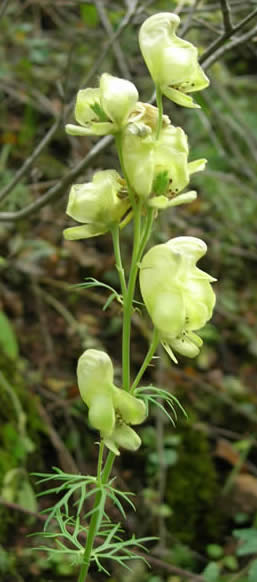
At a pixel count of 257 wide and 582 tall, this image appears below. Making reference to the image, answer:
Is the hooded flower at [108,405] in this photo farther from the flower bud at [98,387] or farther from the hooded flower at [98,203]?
the hooded flower at [98,203]

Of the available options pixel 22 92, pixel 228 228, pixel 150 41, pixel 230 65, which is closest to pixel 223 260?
pixel 228 228

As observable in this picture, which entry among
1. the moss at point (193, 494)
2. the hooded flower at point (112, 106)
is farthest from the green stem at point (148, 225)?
the moss at point (193, 494)

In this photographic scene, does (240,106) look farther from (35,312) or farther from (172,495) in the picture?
(172,495)

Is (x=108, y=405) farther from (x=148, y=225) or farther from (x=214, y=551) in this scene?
(x=214, y=551)

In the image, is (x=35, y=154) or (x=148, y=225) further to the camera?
(x=35, y=154)

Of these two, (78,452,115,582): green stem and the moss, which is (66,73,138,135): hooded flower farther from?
the moss

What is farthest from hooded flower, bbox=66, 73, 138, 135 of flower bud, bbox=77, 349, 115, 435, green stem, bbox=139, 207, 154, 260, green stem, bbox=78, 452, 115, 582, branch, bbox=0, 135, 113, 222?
branch, bbox=0, 135, 113, 222

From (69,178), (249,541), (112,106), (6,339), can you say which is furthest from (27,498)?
(112,106)
